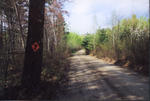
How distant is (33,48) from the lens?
Result: 3389 millimetres

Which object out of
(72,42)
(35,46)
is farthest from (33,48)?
(72,42)

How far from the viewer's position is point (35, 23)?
3449 mm

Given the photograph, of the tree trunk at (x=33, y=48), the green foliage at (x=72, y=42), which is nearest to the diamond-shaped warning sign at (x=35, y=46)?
the tree trunk at (x=33, y=48)

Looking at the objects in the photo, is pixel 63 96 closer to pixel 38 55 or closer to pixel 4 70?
pixel 38 55

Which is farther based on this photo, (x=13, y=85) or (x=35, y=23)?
(x=13, y=85)

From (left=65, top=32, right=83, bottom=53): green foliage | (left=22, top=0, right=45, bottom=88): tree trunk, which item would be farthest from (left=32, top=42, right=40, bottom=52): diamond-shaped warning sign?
(left=65, top=32, right=83, bottom=53): green foliage

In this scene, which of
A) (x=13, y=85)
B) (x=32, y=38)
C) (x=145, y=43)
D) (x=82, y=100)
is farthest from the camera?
(x=145, y=43)

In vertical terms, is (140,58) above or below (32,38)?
below

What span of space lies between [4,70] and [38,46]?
6.82 feet

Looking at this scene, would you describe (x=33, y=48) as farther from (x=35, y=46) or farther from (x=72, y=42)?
(x=72, y=42)

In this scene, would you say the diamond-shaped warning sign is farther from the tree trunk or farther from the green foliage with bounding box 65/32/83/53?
the green foliage with bounding box 65/32/83/53

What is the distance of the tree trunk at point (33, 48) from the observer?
3367 mm

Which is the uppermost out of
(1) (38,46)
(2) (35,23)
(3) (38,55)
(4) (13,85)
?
(2) (35,23)

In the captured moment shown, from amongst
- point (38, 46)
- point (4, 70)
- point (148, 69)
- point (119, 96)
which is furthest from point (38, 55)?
point (148, 69)
